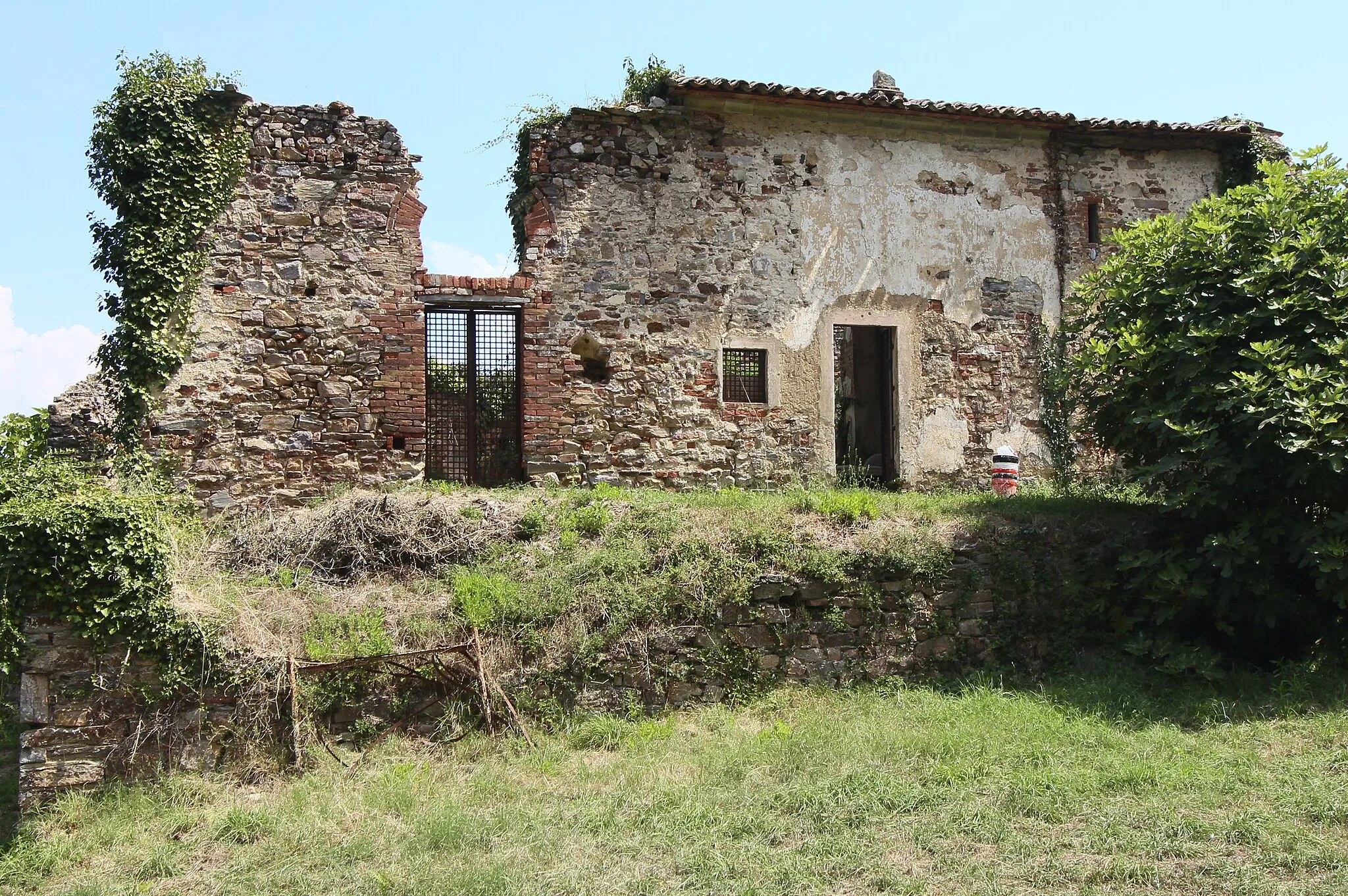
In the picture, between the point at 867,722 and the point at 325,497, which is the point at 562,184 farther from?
the point at 867,722

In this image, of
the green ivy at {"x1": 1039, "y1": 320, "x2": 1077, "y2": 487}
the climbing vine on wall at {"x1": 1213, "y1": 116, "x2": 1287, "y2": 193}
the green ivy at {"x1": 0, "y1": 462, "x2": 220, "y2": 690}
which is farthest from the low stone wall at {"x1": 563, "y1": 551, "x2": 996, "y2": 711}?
the climbing vine on wall at {"x1": 1213, "y1": 116, "x2": 1287, "y2": 193}

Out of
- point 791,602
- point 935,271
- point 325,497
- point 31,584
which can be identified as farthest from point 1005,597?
point 31,584

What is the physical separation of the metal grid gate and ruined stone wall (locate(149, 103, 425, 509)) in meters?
0.37

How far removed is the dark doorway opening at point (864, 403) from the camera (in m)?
13.0

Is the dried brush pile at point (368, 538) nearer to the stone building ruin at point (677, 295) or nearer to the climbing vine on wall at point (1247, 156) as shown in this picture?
the stone building ruin at point (677, 295)

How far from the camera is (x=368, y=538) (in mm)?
9883

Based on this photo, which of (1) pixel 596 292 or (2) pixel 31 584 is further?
(1) pixel 596 292

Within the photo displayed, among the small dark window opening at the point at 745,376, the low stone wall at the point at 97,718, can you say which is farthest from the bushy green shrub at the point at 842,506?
the low stone wall at the point at 97,718

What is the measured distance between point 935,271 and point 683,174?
10.9 ft

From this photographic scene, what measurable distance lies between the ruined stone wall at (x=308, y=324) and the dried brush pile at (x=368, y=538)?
101cm

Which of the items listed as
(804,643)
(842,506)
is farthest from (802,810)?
(842,506)

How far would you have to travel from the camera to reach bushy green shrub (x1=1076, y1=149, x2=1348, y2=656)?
886cm

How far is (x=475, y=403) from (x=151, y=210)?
3.74m

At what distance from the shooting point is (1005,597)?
992 centimetres
